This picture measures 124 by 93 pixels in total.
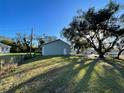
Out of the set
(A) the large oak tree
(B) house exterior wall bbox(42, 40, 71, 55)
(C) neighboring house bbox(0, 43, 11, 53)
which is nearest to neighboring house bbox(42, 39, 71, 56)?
(B) house exterior wall bbox(42, 40, 71, 55)

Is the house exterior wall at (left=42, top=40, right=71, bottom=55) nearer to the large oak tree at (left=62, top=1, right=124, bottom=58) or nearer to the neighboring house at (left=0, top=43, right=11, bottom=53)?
the large oak tree at (left=62, top=1, right=124, bottom=58)

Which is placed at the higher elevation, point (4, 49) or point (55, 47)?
point (4, 49)

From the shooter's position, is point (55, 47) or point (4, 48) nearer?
point (55, 47)

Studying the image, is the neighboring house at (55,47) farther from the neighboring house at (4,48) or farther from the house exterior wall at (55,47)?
the neighboring house at (4,48)

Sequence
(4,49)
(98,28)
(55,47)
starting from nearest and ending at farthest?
(98,28) < (55,47) < (4,49)

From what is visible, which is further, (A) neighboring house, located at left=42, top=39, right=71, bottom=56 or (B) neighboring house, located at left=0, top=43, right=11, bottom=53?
(B) neighboring house, located at left=0, top=43, right=11, bottom=53

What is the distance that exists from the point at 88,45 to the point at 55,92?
25.9 meters

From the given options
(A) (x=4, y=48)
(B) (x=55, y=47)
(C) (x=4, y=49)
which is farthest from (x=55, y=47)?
(C) (x=4, y=49)

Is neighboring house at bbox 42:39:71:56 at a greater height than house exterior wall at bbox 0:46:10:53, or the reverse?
house exterior wall at bbox 0:46:10:53

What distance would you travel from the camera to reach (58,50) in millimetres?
38750

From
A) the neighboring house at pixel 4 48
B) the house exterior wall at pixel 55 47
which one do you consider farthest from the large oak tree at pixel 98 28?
the neighboring house at pixel 4 48

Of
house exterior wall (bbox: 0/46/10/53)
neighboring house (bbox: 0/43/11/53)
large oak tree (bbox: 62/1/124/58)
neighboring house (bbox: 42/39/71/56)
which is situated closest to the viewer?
large oak tree (bbox: 62/1/124/58)

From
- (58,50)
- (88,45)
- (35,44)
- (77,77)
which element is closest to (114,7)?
(88,45)

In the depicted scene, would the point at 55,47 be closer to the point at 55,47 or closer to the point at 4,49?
the point at 55,47
